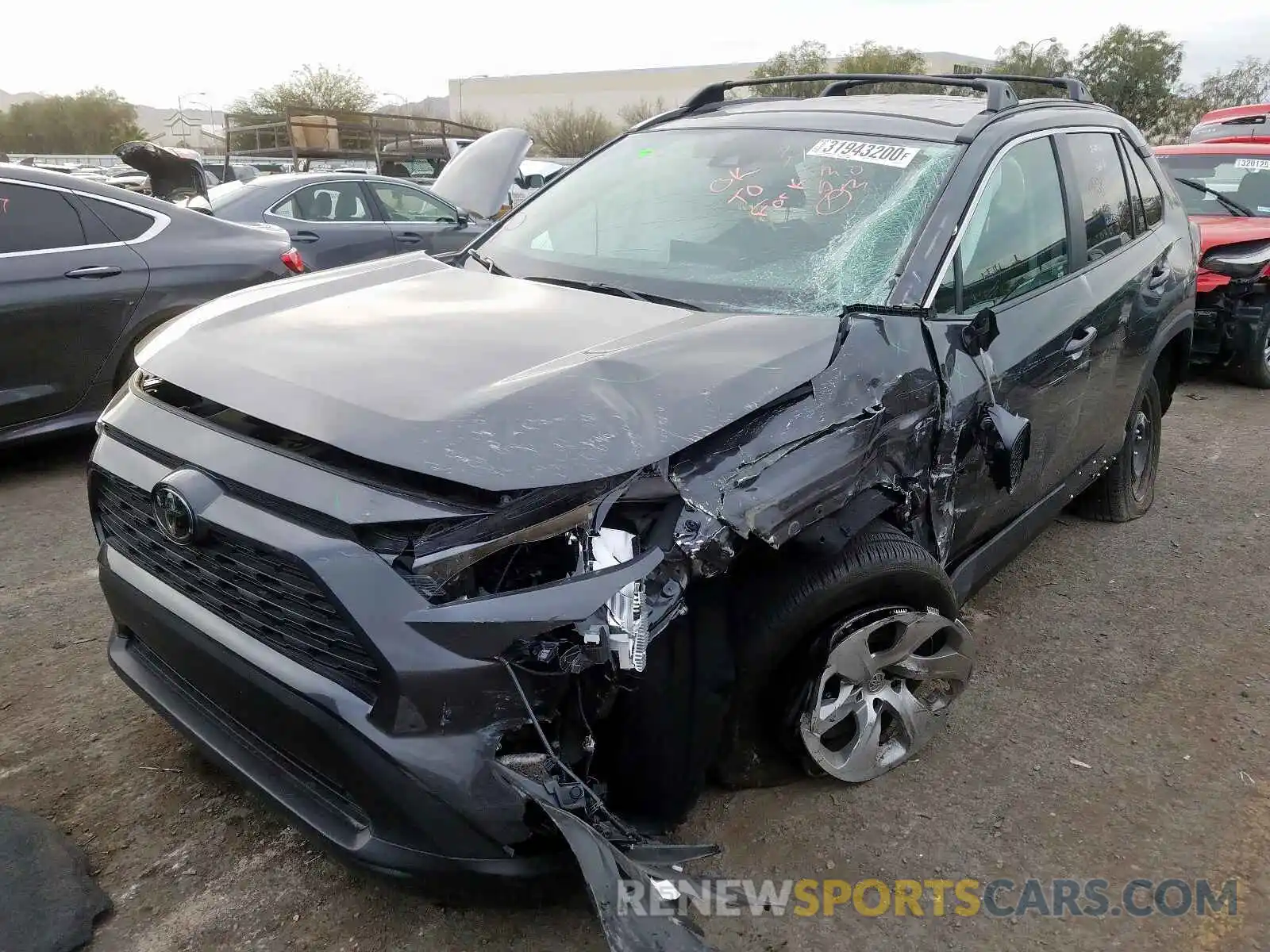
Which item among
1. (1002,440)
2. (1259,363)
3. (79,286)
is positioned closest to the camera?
(1002,440)

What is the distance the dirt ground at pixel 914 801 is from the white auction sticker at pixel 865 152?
68.7 inches

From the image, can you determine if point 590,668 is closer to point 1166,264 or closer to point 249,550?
point 249,550

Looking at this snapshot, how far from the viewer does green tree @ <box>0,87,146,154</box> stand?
170ft

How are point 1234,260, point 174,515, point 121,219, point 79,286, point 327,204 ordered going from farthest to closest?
point 327,204 → point 1234,260 → point 121,219 → point 79,286 → point 174,515

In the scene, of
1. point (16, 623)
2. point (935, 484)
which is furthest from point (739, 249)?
point (16, 623)

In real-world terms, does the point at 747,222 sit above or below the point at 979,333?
above

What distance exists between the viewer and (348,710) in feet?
6.13

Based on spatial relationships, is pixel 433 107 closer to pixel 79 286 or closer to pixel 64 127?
pixel 64 127

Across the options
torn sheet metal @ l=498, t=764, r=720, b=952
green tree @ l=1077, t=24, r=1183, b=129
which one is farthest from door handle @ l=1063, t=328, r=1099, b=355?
green tree @ l=1077, t=24, r=1183, b=129

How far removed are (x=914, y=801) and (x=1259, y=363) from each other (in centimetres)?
622

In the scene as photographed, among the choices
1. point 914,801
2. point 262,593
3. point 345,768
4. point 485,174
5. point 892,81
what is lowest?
point 914,801

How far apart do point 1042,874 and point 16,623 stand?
3.43 metres

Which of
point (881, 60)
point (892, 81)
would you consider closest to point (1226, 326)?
point (892, 81)

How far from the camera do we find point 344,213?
8.60 metres
